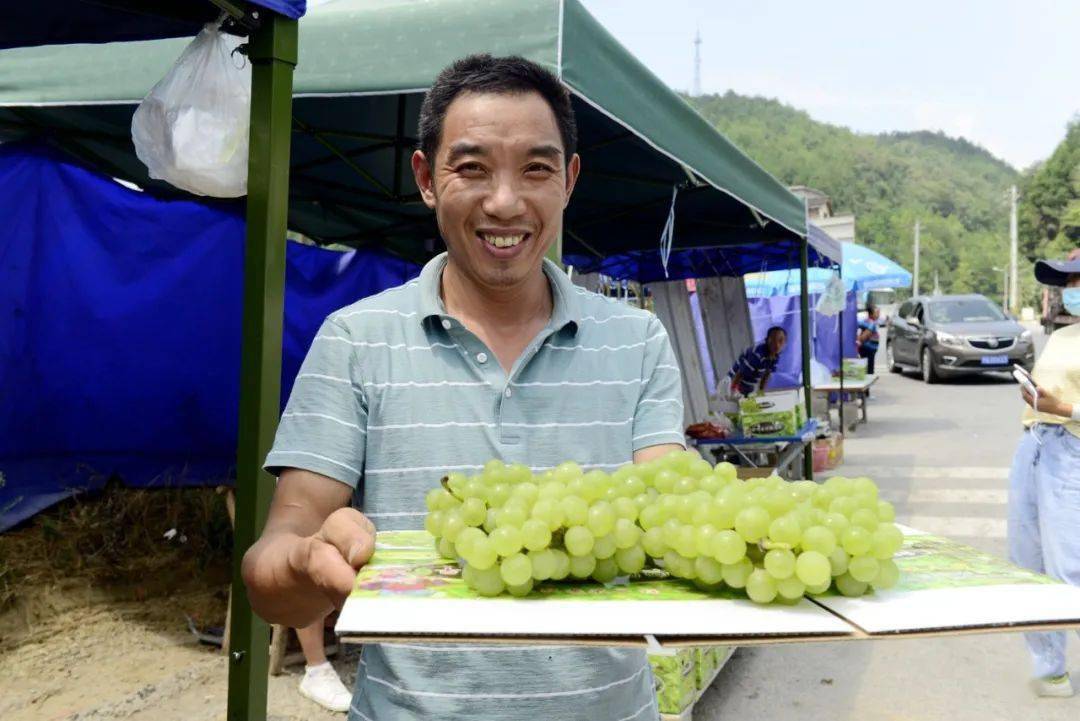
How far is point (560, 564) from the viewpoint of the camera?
121cm

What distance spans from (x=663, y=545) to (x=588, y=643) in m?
0.29

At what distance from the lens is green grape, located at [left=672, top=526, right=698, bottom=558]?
1186 mm

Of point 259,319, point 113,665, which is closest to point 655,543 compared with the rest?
point 259,319

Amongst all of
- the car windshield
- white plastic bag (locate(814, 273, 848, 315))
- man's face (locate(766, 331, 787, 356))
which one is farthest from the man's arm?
the car windshield

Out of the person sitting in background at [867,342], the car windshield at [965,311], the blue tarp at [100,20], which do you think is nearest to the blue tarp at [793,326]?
the person sitting in background at [867,342]

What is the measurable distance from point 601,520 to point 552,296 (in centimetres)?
78

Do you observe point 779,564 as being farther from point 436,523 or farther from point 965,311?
point 965,311

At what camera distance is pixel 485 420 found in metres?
1.71

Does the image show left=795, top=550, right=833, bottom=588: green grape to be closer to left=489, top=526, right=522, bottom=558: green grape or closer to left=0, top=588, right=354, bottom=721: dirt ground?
left=489, top=526, right=522, bottom=558: green grape

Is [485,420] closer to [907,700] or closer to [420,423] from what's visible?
[420,423]

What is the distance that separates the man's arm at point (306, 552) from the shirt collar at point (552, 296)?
41cm

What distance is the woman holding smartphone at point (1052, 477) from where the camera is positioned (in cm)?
436

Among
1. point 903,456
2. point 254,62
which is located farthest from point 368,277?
point 903,456

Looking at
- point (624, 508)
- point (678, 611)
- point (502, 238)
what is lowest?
point (678, 611)
